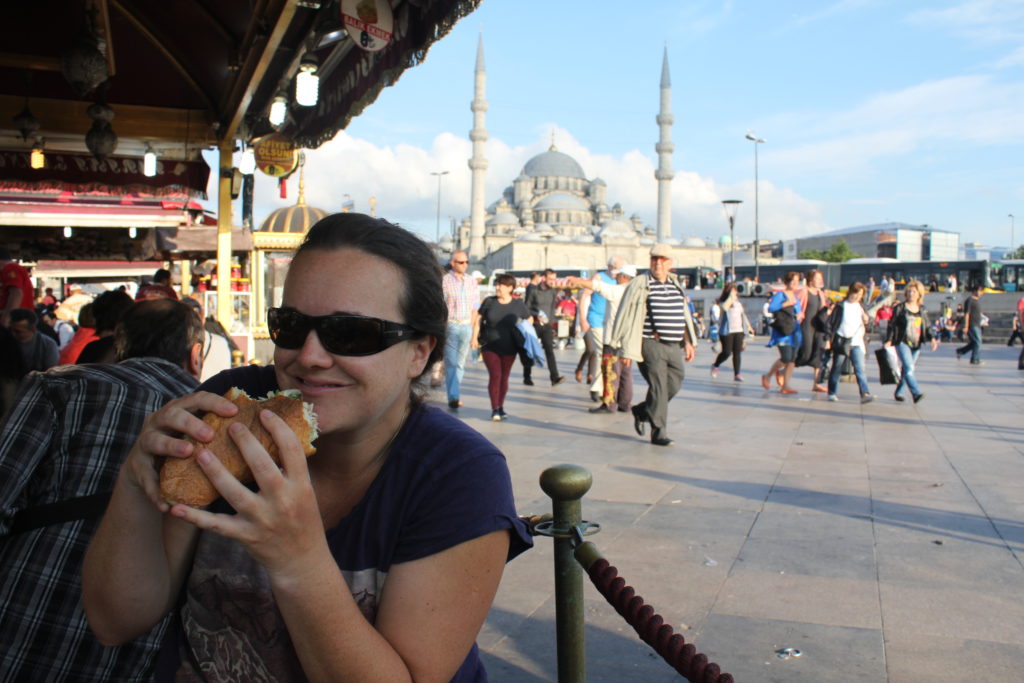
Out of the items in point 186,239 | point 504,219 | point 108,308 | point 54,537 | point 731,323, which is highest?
point 504,219

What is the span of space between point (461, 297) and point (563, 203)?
342 ft

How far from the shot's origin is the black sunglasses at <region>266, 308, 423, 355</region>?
4.58 ft

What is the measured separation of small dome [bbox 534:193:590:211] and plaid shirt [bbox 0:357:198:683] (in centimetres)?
11057

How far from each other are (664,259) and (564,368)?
26.9 ft

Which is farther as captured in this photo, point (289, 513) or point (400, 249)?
point (400, 249)

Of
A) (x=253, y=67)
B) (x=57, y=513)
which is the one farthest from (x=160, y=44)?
(x=57, y=513)

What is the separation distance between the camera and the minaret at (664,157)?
7931 cm

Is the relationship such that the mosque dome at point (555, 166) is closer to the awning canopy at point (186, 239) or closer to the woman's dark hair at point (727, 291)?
the woman's dark hair at point (727, 291)

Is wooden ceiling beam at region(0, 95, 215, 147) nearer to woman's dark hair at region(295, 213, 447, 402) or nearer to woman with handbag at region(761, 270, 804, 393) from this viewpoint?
woman's dark hair at region(295, 213, 447, 402)

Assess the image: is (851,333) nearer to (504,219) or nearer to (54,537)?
(54,537)

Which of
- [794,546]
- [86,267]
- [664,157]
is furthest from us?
[664,157]

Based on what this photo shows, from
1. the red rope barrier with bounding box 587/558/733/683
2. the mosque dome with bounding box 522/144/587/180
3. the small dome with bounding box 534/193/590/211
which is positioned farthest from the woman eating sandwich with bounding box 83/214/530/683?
the mosque dome with bounding box 522/144/587/180

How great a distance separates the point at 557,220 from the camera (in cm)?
11094

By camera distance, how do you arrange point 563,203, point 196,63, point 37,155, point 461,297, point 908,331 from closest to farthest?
1. point 196,63
2. point 37,155
3. point 461,297
4. point 908,331
5. point 563,203
